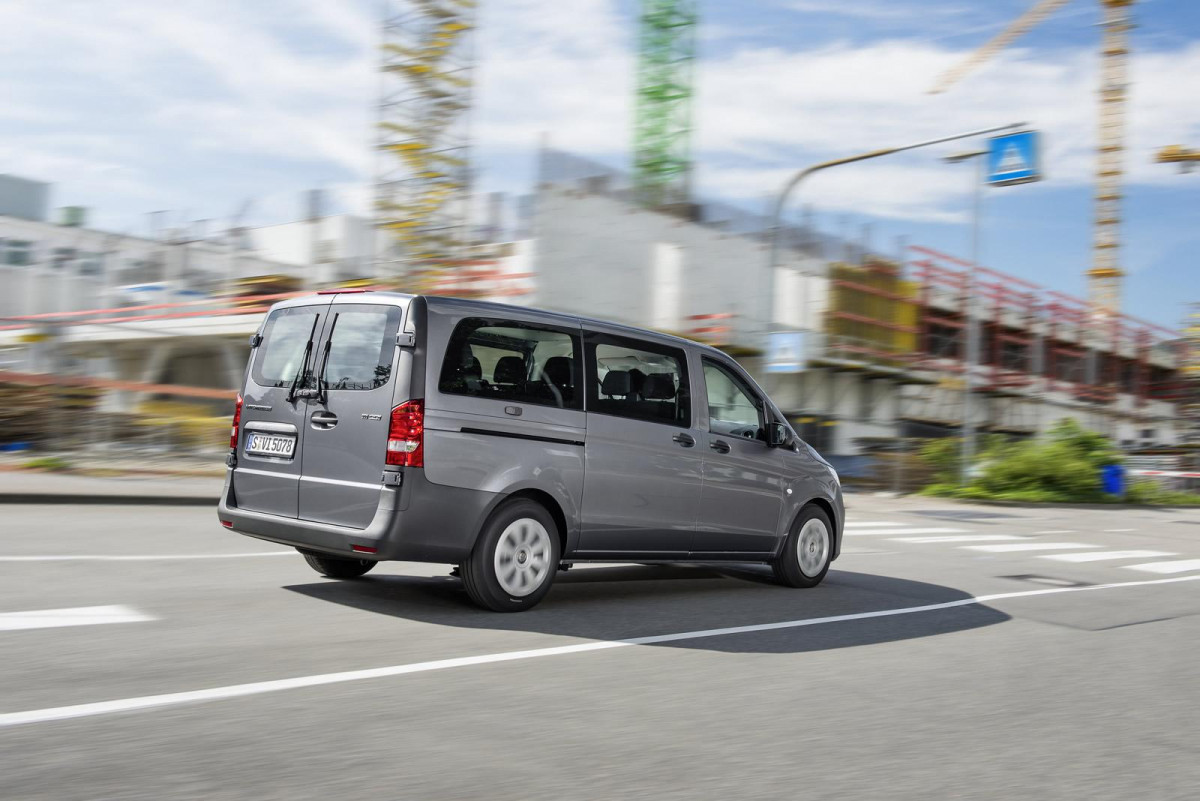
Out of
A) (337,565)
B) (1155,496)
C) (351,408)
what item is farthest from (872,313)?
(351,408)

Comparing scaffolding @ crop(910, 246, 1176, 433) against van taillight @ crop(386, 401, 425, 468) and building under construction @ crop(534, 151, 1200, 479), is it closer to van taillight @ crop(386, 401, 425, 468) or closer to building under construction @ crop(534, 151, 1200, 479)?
building under construction @ crop(534, 151, 1200, 479)

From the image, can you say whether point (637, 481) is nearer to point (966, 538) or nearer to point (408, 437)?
point (408, 437)

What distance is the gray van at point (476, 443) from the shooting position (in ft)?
21.3

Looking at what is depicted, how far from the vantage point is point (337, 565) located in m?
8.05

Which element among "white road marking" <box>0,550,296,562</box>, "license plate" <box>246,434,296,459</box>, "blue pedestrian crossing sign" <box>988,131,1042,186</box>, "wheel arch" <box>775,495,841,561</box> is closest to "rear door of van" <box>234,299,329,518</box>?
"license plate" <box>246,434,296,459</box>

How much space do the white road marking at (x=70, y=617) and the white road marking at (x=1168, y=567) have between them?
10.6 meters

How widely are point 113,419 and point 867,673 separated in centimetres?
1516

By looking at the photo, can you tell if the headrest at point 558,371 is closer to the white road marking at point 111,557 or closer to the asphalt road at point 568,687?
the asphalt road at point 568,687

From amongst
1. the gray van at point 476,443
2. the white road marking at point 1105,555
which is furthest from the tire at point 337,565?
the white road marking at point 1105,555

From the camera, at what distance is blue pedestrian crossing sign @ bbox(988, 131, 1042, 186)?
19.0 meters

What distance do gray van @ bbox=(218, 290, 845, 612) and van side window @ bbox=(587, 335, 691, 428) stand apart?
0.01m

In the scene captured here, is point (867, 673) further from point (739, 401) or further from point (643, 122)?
point (643, 122)

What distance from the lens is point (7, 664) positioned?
5051mm

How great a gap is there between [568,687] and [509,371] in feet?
7.32
